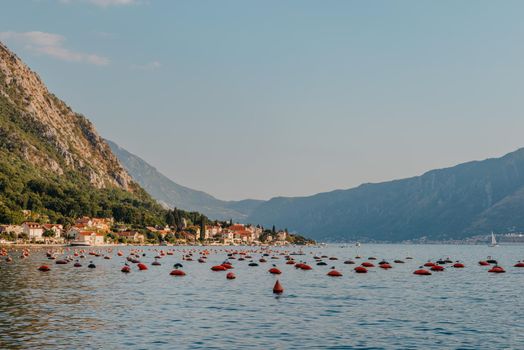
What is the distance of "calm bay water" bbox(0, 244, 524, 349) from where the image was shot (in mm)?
44656

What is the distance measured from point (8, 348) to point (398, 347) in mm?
26684

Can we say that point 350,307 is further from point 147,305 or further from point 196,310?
point 147,305

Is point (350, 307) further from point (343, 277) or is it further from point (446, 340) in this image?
point (343, 277)

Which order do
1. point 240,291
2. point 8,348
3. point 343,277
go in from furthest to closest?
1. point 343,277
2. point 240,291
3. point 8,348

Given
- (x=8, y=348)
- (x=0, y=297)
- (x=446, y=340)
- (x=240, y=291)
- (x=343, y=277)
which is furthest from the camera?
(x=343, y=277)

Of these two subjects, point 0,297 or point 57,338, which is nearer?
point 57,338

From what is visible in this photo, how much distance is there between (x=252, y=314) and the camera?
198ft

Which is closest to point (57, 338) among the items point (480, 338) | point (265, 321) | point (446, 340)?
point (265, 321)

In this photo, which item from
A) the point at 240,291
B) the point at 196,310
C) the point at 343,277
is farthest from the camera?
the point at 343,277

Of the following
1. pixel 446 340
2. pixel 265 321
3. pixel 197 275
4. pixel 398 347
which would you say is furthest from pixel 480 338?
pixel 197 275

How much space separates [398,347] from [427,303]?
30285 mm

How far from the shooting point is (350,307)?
6638 centimetres

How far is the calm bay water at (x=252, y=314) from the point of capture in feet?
147

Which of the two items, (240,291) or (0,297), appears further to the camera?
(240,291)
